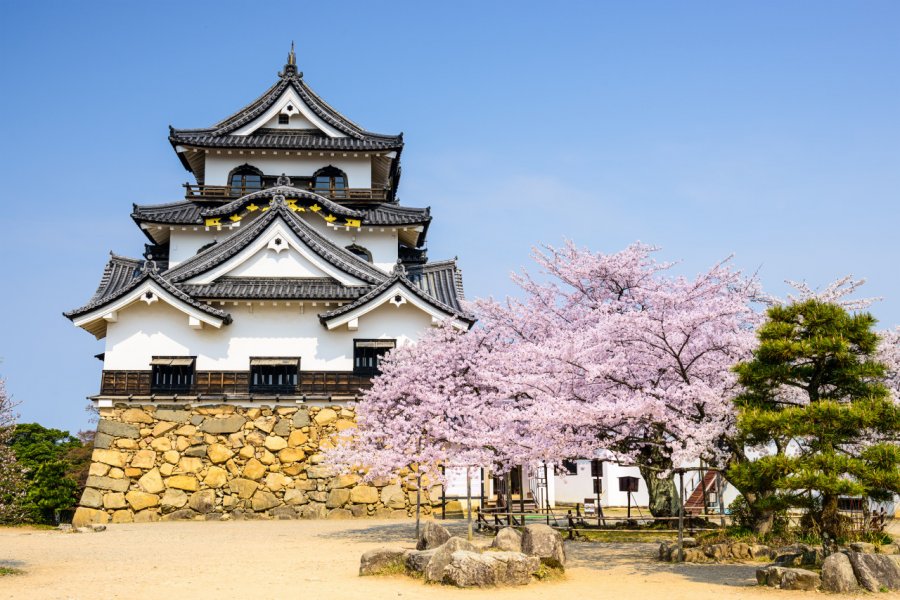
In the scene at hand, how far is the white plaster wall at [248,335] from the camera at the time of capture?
27.5 m

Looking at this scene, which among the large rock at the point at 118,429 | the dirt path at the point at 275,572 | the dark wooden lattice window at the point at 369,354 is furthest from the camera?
the dark wooden lattice window at the point at 369,354

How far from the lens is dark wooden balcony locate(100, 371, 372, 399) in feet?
88.8

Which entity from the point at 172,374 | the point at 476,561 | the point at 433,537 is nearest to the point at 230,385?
the point at 172,374

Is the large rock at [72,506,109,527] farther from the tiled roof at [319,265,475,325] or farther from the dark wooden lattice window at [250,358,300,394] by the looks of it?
the tiled roof at [319,265,475,325]

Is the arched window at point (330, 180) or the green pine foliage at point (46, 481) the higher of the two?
the arched window at point (330, 180)

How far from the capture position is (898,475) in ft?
40.3

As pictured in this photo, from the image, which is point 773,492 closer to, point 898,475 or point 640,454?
point 898,475

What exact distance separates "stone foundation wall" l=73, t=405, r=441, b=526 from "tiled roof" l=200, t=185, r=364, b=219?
7.51m

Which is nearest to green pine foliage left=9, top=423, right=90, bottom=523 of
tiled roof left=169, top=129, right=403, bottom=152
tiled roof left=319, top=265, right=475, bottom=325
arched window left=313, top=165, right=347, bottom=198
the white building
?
the white building

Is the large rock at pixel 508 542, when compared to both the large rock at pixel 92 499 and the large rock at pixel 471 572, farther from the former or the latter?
the large rock at pixel 92 499

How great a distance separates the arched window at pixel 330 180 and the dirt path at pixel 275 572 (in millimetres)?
15596

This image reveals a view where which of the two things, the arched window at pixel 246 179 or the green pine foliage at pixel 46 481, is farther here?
the arched window at pixel 246 179

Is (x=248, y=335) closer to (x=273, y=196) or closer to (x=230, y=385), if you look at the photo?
(x=230, y=385)

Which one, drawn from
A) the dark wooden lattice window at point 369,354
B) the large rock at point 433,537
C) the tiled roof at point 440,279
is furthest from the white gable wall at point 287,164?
the large rock at point 433,537
